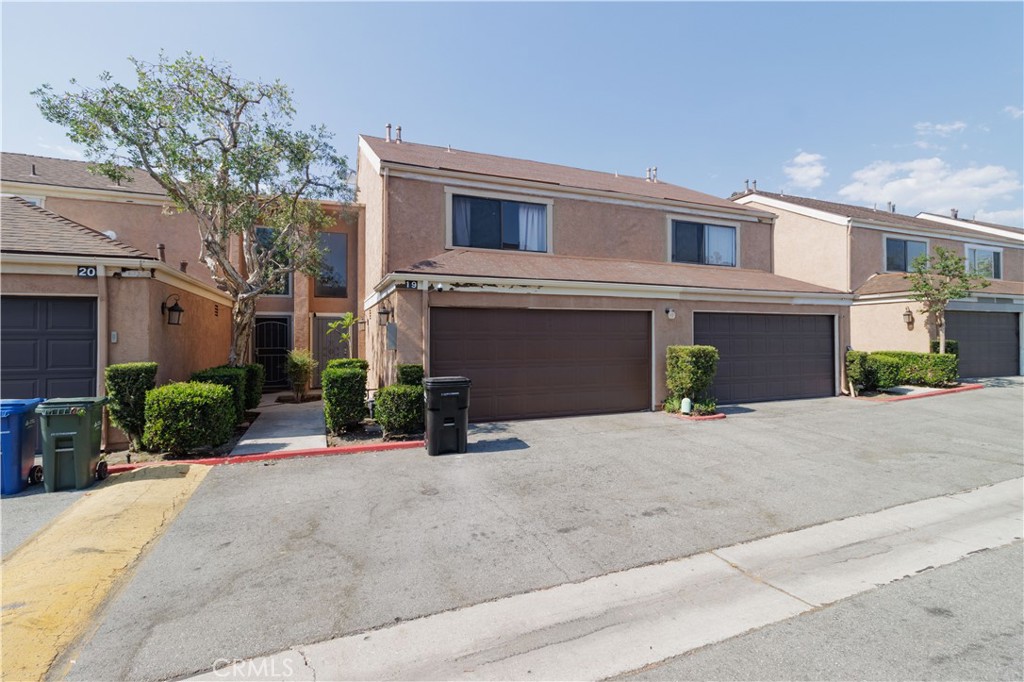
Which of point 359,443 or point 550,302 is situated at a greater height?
point 550,302

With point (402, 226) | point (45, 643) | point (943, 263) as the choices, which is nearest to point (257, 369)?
point (402, 226)

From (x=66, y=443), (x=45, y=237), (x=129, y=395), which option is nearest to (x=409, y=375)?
(x=129, y=395)

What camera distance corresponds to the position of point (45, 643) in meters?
3.03

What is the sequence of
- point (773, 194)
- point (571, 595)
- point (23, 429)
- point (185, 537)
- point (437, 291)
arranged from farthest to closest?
point (773, 194) → point (437, 291) → point (23, 429) → point (185, 537) → point (571, 595)

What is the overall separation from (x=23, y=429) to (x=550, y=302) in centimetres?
880

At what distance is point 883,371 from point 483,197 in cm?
1329

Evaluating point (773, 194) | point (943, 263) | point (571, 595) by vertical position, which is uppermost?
point (773, 194)

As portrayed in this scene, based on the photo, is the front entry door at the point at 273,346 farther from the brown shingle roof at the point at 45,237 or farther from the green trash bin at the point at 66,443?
the green trash bin at the point at 66,443

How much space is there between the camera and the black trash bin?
7.60 metres

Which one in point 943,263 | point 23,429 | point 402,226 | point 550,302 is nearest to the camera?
point 23,429

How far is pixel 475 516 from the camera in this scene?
519cm

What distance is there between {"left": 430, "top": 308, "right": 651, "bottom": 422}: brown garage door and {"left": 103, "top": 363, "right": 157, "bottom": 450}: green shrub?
4931 millimetres

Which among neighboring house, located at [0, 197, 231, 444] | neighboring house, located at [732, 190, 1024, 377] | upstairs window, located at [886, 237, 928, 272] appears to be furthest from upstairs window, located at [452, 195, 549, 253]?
upstairs window, located at [886, 237, 928, 272]

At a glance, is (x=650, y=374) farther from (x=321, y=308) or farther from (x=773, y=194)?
(x=773, y=194)
